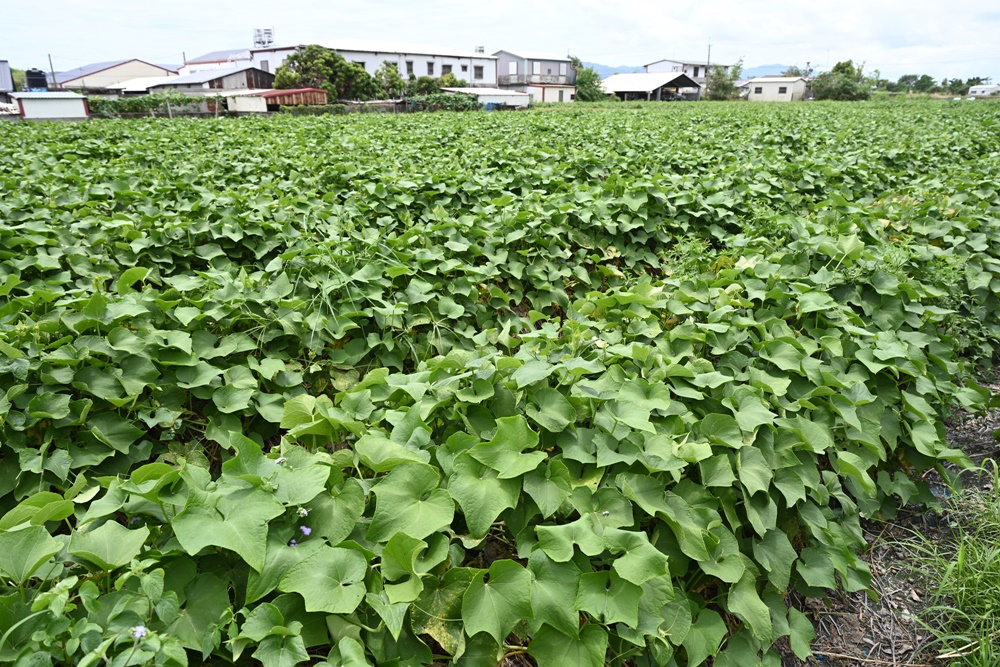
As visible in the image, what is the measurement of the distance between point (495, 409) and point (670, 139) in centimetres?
871

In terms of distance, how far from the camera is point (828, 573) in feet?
6.75

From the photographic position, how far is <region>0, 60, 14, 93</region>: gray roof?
5200 cm

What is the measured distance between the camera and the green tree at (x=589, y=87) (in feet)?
201

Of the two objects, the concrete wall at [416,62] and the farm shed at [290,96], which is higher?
the concrete wall at [416,62]

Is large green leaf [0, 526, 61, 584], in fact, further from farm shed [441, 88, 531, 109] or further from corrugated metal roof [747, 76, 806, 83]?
corrugated metal roof [747, 76, 806, 83]

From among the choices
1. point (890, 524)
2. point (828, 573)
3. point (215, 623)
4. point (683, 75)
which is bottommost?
point (890, 524)

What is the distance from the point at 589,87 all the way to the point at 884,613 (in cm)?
6557

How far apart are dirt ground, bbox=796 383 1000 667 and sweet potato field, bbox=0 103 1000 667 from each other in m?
0.16

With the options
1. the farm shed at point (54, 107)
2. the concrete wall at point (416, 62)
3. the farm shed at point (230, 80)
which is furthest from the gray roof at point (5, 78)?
the farm shed at point (54, 107)

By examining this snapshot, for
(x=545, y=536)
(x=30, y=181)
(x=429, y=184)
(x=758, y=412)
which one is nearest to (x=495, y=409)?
(x=545, y=536)

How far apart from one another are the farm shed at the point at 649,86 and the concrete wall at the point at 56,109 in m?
52.6

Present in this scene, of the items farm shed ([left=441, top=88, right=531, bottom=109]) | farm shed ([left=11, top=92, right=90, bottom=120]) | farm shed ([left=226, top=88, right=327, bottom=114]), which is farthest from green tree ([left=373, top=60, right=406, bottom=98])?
farm shed ([left=11, top=92, right=90, bottom=120])

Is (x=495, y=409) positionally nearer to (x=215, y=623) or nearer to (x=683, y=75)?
(x=215, y=623)

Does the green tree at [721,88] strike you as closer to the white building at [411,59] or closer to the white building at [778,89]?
the white building at [778,89]
